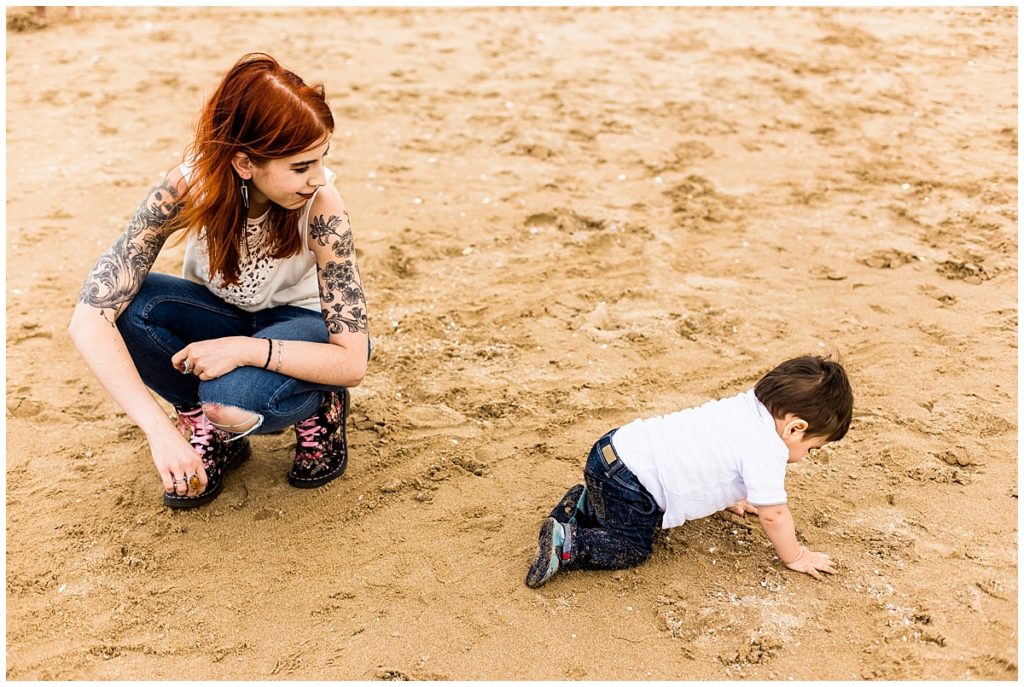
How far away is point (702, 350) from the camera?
3.46 m

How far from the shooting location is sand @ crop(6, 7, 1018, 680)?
90.7 inches

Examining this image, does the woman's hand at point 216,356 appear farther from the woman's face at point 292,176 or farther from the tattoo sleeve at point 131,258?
the woman's face at point 292,176

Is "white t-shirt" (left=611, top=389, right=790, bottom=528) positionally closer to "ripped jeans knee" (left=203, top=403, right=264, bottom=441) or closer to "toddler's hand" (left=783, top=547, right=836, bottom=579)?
"toddler's hand" (left=783, top=547, right=836, bottom=579)

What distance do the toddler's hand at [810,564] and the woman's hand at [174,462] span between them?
1.52 meters

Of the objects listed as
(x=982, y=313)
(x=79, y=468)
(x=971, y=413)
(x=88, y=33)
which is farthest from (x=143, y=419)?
(x=88, y=33)

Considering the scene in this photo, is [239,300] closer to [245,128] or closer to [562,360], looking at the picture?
[245,128]

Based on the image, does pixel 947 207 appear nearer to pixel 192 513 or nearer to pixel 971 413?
pixel 971 413

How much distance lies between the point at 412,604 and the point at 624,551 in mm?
563

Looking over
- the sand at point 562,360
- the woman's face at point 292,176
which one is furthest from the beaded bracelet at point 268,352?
the sand at point 562,360

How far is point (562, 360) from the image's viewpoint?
11.2 feet

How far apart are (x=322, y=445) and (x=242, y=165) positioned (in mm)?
879

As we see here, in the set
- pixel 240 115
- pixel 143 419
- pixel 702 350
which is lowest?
pixel 702 350

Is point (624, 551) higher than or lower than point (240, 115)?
lower

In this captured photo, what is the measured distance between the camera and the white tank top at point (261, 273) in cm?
262
